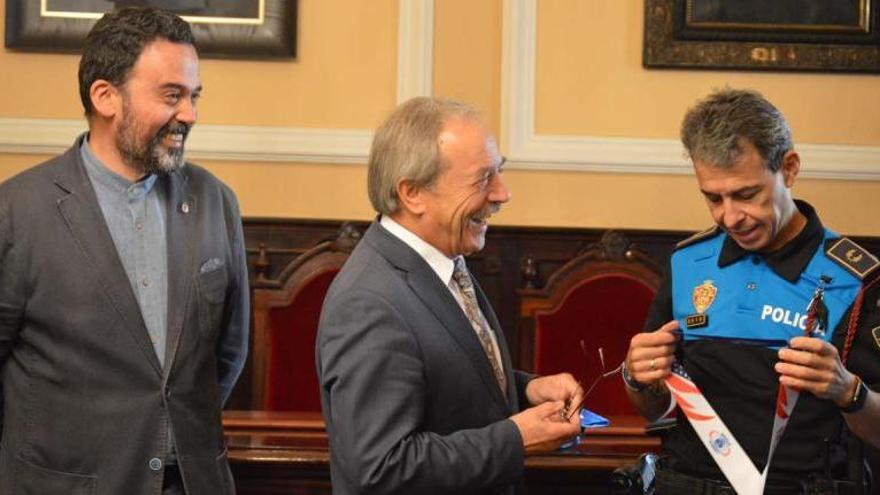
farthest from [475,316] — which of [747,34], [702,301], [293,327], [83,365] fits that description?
[747,34]

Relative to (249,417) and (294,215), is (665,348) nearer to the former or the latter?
(249,417)

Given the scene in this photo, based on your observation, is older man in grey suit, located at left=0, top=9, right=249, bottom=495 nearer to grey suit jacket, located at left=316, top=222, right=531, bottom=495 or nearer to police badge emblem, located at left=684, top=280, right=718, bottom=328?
grey suit jacket, located at left=316, top=222, right=531, bottom=495

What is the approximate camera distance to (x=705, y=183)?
2.57m

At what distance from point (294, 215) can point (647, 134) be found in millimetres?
1543

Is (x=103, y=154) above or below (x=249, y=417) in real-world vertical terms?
above

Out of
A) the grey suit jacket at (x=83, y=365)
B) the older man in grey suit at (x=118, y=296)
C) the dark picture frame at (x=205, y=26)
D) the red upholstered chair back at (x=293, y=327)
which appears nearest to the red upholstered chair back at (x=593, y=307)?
the red upholstered chair back at (x=293, y=327)

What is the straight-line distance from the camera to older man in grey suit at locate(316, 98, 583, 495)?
2.25m

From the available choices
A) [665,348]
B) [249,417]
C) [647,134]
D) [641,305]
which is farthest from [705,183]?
[647,134]

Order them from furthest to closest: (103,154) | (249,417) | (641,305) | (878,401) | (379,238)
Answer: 1. (641,305)
2. (249,417)
3. (103,154)
4. (379,238)
5. (878,401)

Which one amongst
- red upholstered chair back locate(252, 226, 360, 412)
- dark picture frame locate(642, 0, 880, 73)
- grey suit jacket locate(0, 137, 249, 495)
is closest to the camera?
grey suit jacket locate(0, 137, 249, 495)

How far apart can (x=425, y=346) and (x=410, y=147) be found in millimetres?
382

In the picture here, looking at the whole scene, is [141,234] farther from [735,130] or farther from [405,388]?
[735,130]

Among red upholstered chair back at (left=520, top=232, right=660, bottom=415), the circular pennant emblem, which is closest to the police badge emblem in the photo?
the circular pennant emblem

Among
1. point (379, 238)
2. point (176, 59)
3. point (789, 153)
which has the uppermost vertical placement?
point (176, 59)
